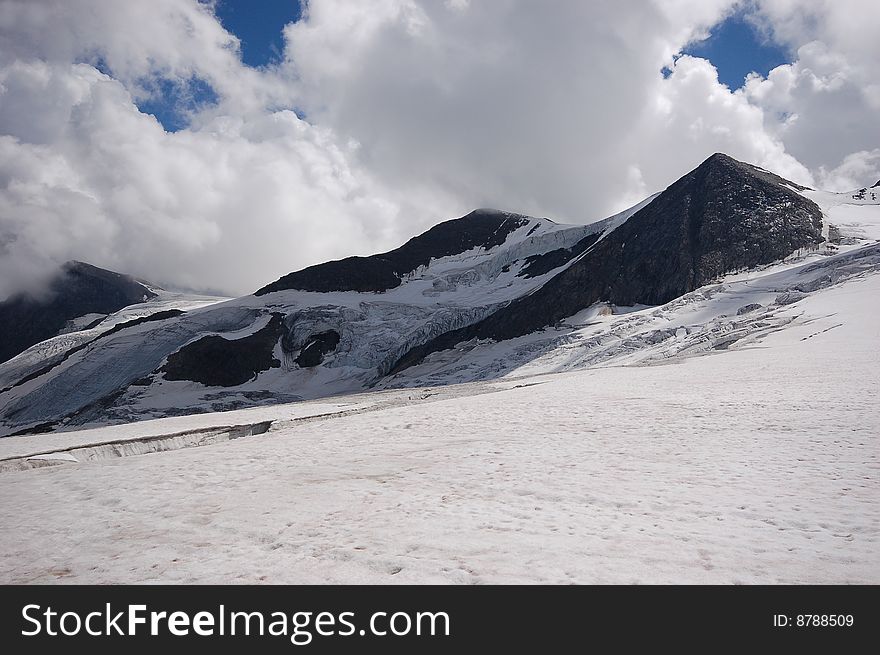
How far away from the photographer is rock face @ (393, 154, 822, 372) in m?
59.8

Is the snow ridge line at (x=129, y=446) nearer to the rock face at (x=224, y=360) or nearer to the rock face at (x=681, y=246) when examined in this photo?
the rock face at (x=681, y=246)

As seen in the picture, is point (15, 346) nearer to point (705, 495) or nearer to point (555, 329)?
point (555, 329)

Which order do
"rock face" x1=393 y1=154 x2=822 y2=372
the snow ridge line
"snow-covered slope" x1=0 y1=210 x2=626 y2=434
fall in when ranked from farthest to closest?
"snow-covered slope" x1=0 y1=210 x2=626 y2=434
"rock face" x1=393 y1=154 x2=822 y2=372
the snow ridge line

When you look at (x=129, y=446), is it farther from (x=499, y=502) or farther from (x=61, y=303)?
(x=61, y=303)

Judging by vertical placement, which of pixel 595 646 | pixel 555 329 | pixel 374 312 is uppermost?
pixel 374 312

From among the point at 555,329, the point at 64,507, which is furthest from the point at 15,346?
the point at 64,507

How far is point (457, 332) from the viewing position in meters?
74.8

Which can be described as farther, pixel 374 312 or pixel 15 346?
pixel 15 346

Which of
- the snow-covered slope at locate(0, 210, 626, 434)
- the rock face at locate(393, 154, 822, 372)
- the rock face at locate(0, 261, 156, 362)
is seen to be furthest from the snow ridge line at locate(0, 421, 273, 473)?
the rock face at locate(0, 261, 156, 362)

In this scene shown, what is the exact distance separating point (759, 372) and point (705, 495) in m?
14.4

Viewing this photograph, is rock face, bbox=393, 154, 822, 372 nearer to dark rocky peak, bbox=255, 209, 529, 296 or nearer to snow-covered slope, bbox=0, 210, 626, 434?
snow-covered slope, bbox=0, 210, 626, 434

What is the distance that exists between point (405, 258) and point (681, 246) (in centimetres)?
7073

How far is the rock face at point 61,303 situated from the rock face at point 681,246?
4859 inches

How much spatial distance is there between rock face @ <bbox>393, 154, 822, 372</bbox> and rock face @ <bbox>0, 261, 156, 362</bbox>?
405ft
